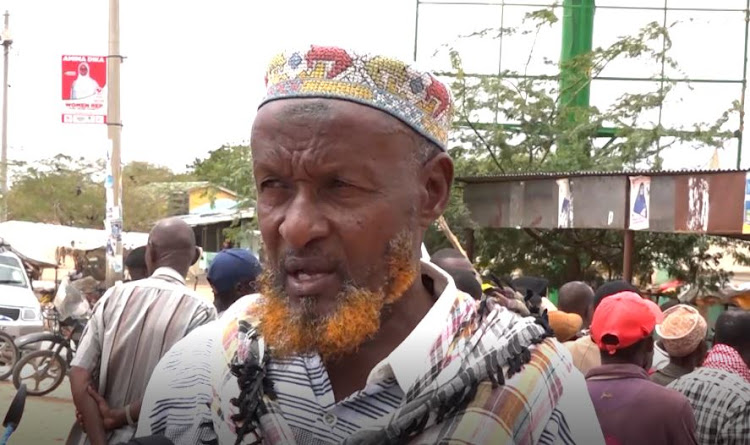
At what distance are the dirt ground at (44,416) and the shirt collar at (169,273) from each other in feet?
19.1

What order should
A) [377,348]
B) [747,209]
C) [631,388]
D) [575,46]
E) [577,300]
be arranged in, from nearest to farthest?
[377,348], [631,388], [577,300], [747,209], [575,46]

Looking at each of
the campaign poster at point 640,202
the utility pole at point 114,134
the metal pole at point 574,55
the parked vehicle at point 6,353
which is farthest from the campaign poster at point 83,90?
the metal pole at point 574,55

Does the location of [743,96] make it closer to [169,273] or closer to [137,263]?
[137,263]

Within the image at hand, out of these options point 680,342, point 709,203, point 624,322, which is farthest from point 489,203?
point 624,322

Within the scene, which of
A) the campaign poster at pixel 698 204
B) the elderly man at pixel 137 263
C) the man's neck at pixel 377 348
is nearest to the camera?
the man's neck at pixel 377 348

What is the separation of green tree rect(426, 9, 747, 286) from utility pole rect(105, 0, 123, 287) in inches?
169

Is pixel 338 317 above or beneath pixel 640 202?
above

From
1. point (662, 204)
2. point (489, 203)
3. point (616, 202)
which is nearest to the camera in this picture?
point (662, 204)

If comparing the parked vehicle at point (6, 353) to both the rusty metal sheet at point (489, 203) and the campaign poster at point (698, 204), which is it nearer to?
the rusty metal sheet at point (489, 203)

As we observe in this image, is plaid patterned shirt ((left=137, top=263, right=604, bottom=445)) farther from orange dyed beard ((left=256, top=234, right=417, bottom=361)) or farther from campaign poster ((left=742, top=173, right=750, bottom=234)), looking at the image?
campaign poster ((left=742, top=173, right=750, bottom=234))

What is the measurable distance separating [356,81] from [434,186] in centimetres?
27

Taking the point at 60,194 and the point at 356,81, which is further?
the point at 60,194

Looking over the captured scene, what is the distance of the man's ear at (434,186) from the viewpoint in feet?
6.19

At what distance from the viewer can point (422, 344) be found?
1784 mm
